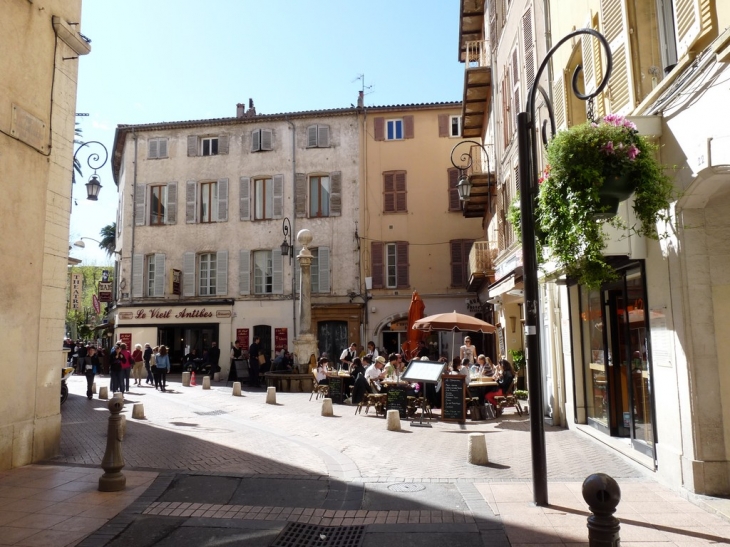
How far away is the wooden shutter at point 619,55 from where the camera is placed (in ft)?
23.2

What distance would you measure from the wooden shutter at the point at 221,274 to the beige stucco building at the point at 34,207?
61.3 ft

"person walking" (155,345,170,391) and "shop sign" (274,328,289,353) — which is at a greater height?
"shop sign" (274,328,289,353)

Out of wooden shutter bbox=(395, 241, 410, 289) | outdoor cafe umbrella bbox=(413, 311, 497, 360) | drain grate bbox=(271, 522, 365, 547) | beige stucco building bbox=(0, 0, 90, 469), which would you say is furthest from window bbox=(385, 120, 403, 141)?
drain grate bbox=(271, 522, 365, 547)

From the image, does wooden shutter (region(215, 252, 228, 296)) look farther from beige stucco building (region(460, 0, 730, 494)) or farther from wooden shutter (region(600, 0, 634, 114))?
wooden shutter (region(600, 0, 634, 114))

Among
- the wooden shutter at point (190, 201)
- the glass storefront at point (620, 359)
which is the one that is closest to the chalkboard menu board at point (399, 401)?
the glass storefront at point (620, 359)

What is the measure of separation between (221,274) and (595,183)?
24.0m

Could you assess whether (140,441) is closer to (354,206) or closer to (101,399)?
(101,399)

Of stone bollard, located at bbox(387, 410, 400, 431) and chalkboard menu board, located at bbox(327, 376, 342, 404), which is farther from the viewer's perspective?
chalkboard menu board, located at bbox(327, 376, 342, 404)

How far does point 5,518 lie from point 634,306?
23.3ft

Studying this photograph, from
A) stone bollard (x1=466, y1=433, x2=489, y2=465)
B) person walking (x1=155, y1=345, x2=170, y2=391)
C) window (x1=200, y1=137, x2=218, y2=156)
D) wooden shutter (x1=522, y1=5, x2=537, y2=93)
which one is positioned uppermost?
window (x1=200, y1=137, x2=218, y2=156)

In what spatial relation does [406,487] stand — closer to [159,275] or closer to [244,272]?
[244,272]

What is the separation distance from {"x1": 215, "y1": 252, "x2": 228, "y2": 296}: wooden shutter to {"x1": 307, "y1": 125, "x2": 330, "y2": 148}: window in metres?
6.38

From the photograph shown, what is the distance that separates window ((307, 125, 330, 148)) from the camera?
27875 mm

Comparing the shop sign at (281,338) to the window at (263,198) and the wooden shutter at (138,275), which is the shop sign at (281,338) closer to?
the window at (263,198)
